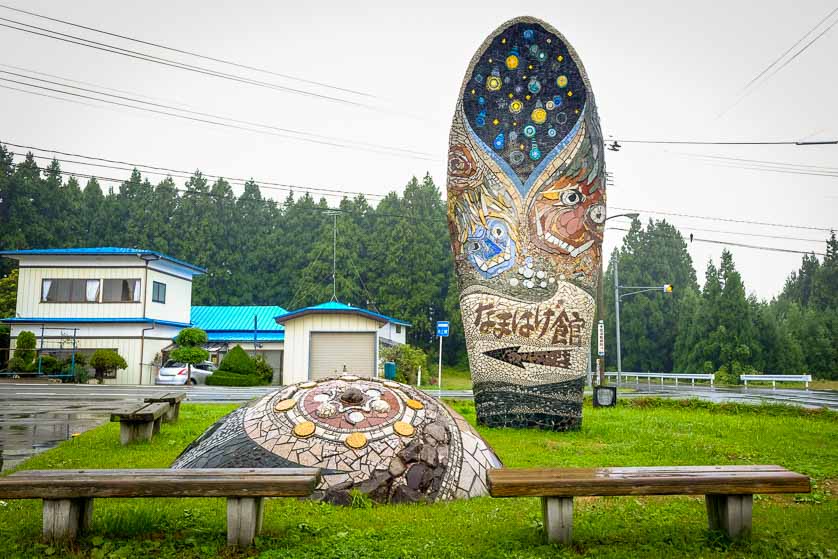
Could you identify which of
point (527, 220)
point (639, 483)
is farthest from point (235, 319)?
point (639, 483)

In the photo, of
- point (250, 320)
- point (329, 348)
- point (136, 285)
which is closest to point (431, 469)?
point (329, 348)

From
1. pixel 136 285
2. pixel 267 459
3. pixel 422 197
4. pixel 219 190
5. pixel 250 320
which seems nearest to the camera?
pixel 267 459

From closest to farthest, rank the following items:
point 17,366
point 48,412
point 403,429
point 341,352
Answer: point 403,429, point 48,412, point 17,366, point 341,352

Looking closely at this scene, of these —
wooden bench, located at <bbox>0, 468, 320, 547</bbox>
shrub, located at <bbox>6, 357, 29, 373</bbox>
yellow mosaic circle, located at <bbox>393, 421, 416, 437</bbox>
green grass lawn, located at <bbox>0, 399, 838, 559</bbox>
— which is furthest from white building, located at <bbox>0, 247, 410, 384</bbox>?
wooden bench, located at <bbox>0, 468, 320, 547</bbox>

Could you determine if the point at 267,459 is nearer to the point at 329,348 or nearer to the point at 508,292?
the point at 508,292

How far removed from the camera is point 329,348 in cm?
3022

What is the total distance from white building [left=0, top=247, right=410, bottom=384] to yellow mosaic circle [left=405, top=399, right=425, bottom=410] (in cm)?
2259

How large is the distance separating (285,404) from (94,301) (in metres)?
29.1

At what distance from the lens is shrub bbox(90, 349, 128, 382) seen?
29875mm

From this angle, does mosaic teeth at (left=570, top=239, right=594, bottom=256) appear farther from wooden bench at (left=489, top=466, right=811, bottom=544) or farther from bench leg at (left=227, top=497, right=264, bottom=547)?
bench leg at (left=227, top=497, right=264, bottom=547)

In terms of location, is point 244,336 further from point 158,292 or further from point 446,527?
point 446,527

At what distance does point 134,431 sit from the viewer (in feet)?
34.2

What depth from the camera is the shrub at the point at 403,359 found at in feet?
102

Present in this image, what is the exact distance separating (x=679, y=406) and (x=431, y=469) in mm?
12927
